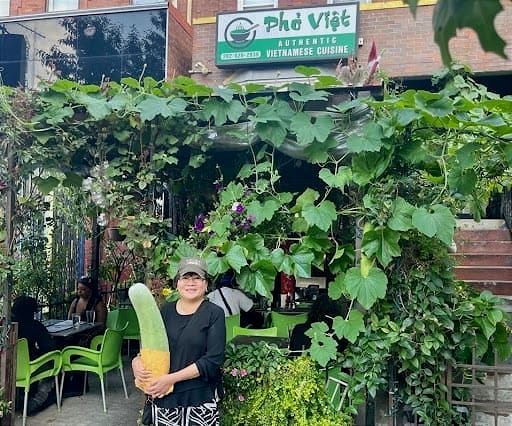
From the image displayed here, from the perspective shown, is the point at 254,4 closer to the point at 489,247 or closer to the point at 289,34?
the point at 289,34

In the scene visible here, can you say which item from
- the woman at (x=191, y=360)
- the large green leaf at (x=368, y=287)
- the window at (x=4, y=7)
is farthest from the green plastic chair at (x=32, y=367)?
the window at (x=4, y=7)

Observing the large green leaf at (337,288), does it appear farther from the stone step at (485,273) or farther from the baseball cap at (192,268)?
the stone step at (485,273)

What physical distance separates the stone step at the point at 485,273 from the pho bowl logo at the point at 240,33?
16.5 ft

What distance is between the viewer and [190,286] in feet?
10.7

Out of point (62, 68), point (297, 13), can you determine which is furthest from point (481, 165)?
point (62, 68)

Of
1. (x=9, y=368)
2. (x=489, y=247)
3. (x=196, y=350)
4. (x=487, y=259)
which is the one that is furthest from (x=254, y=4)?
(x=196, y=350)

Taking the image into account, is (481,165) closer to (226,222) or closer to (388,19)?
(226,222)

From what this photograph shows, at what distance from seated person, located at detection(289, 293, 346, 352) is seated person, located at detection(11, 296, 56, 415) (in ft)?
8.02

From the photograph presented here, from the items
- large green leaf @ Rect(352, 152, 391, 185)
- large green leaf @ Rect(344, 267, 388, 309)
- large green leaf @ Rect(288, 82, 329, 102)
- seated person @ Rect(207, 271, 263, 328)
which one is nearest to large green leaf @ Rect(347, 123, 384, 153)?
large green leaf @ Rect(352, 152, 391, 185)

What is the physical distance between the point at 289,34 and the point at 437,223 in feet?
20.4

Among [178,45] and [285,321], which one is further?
[178,45]

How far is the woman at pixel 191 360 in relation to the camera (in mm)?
3115

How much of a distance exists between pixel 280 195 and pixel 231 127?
653mm

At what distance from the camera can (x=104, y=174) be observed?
13.8 ft
